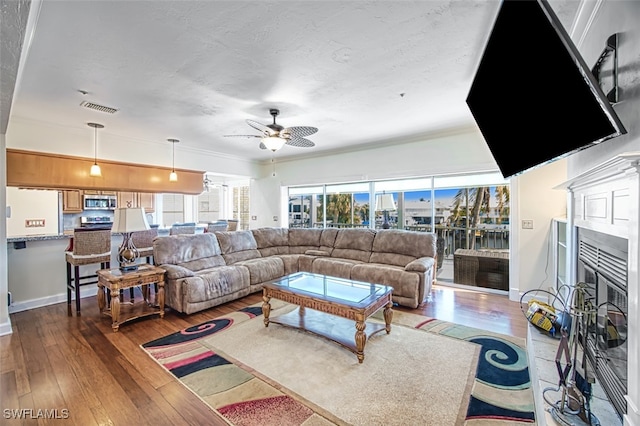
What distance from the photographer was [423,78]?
9.16 ft

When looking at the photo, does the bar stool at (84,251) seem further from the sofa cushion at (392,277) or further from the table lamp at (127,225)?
the sofa cushion at (392,277)

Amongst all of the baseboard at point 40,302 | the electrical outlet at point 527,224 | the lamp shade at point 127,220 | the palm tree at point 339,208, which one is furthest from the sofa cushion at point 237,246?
the electrical outlet at point 527,224

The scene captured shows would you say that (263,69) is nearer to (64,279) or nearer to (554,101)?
(554,101)

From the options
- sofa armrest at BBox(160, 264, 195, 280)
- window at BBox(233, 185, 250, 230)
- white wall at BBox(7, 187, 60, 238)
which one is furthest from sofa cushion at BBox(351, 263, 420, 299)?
white wall at BBox(7, 187, 60, 238)

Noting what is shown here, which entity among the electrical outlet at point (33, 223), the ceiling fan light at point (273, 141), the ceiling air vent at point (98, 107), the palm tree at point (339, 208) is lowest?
the electrical outlet at point (33, 223)

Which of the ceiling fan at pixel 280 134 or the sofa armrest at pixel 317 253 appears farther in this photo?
the sofa armrest at pixel 317 253

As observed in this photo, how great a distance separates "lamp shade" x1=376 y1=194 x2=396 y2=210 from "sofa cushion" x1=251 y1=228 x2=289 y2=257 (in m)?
2.06

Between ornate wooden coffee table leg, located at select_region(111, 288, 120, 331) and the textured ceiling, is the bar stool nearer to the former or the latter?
ornate wooden coffee table leg, located at select_region(111, 288, 120, 331)

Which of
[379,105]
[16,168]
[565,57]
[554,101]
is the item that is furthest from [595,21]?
[16,168]

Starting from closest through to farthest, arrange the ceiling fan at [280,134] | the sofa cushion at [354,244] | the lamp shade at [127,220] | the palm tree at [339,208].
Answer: the ceiling fan at [280,134] < the lamp shade at [127,220] < the sofa cushion at [354,244] < the palm tree at [339,208]

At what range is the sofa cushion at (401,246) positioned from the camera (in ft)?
14.7

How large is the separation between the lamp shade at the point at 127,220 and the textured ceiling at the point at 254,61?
1.29 metres

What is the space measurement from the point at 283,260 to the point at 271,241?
747 mm

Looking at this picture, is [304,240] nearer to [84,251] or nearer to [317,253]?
[317,253]
